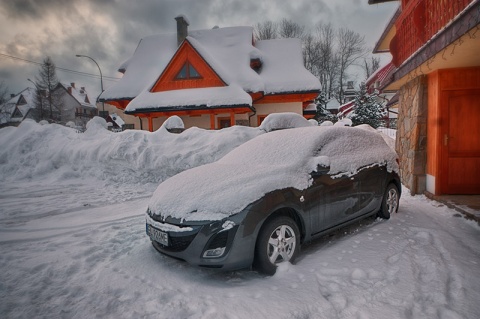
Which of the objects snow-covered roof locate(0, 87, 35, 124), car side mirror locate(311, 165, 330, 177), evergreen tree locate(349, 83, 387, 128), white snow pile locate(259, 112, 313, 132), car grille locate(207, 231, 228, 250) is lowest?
car grille locate(207, 231, 228, 250)

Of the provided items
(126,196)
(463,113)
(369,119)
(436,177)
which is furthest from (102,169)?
(369,119)

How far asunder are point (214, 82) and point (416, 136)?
480 inches

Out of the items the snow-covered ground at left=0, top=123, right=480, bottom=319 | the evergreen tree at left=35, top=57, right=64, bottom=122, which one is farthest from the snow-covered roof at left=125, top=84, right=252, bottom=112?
the evergreen tree at left=35, top=57, right=64, bottom=122

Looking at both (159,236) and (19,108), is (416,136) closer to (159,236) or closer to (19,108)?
(159,236)

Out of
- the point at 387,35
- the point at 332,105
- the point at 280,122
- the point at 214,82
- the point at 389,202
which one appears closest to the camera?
the point at 389,202

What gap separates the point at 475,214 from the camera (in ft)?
14.8

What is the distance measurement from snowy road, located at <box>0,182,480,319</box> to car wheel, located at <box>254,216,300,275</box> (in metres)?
0.13

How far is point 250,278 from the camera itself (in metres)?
2.93

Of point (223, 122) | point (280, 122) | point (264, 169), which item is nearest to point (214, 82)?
point (223, 122)

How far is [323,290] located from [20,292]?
2.94 meters

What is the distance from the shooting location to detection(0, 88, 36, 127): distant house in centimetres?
4832

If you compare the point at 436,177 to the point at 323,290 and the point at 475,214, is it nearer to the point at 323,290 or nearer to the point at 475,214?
the point at 475,214

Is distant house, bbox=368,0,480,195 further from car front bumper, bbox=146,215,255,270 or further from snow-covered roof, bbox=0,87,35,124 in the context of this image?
snow-covered roof, bbox=0,87,35,124

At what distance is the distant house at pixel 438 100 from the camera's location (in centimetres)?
480
